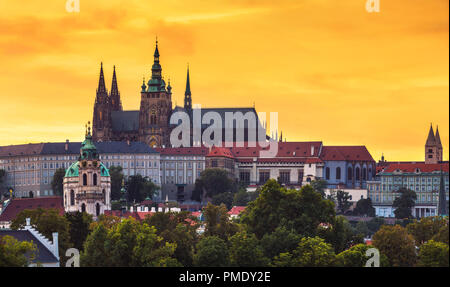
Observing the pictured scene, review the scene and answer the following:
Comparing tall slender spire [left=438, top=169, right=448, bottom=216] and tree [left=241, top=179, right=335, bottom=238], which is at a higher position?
tree [left=241, top=179, right=335, bottom=238]

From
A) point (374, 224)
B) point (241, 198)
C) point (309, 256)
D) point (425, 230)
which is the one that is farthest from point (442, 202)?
point (309, 256)

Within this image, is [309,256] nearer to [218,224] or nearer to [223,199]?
[218,224]

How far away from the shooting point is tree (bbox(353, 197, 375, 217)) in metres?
194

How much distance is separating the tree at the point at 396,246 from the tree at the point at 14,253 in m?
27.4

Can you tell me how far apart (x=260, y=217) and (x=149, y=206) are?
97.1 metres

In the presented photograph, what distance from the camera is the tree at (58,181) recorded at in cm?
19062

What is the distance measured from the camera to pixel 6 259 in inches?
2229

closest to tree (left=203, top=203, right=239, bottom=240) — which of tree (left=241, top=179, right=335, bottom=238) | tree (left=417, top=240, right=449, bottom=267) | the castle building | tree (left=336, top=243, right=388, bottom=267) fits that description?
tree (left=241, top=179, right=335, bottom=238)

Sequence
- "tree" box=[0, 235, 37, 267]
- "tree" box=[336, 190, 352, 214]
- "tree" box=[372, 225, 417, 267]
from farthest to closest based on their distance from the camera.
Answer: "tree" box=[336, 190, 352, 214] < "tree" box=[372, 225, 417, 267] < "tree" box=[0, 235, 37, 267]

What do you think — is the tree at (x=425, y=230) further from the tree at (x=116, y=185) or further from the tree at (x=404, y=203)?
the tree at (x=116, y=185)

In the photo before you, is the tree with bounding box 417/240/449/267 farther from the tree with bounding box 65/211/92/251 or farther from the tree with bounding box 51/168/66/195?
the tree with bounding box 51/168/66/195

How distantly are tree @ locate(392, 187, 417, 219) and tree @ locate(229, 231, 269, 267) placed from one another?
11917cm

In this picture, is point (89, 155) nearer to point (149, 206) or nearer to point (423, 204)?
point (149, 206)
